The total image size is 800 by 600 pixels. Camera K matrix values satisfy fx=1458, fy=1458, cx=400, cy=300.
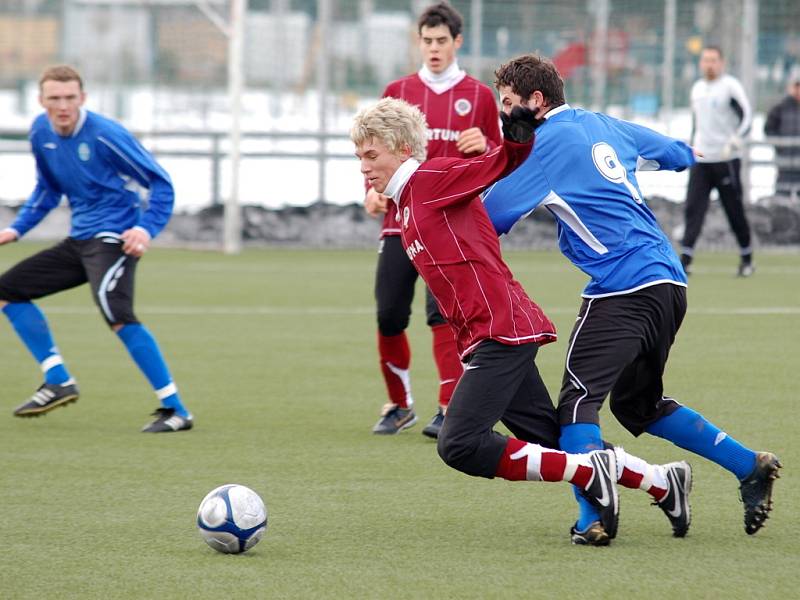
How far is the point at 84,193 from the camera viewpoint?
7.69 m

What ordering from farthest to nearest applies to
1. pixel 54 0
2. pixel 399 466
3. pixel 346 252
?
pixel 54 0
pixel 346 252
pixel 399 466

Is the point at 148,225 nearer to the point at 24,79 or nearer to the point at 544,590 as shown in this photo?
the point at 544,590

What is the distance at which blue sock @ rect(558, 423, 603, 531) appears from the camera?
505 centimetres

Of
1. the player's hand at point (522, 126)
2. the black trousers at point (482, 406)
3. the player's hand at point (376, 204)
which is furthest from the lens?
the player's hand at point (376, 204)

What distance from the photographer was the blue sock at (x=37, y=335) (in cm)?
777

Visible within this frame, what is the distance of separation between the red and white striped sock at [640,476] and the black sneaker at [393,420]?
2406 millimetres

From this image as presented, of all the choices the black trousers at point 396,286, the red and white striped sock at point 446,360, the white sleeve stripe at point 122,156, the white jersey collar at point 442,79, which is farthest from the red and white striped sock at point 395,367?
the white sleeve stripe at point 122,156

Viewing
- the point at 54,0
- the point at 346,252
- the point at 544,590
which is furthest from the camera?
the point at 54,0

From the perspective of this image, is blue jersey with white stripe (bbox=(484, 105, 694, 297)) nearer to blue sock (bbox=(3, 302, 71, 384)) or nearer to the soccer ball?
the soccer ball

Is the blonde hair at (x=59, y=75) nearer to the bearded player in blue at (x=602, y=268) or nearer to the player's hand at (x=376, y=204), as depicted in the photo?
the player's hand at (x=376, y=204)

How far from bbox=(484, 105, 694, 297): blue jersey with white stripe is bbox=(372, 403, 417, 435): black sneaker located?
2336 millimetres

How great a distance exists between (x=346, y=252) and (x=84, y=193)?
11245mm

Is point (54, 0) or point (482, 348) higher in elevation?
point (54, 0)

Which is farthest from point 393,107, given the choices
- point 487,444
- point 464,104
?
point 464,104
